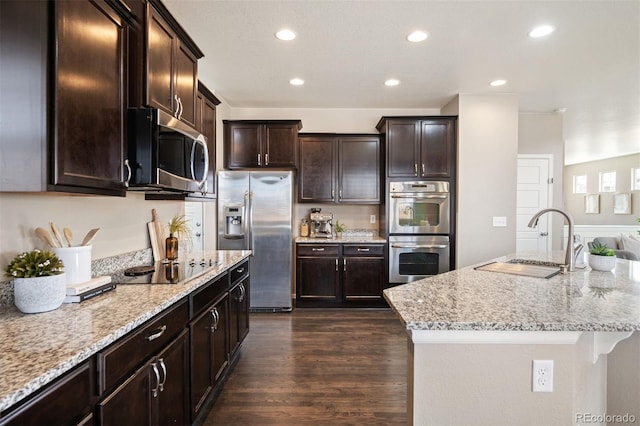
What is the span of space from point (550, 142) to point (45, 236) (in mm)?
5770

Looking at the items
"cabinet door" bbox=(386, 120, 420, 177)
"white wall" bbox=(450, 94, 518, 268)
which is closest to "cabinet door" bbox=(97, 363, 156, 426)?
"cabinet door" bbox=(386, 120, 420, 177)

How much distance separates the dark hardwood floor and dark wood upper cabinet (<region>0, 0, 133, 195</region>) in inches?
65.4

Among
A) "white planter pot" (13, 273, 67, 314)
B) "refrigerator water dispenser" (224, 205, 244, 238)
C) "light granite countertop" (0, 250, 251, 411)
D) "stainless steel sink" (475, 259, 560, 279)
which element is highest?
"refrigerator water dispenser" (224, 205, 244, 238)

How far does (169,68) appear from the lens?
6.68 feet

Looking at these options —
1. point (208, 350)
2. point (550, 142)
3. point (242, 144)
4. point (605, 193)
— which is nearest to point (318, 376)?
point (208, 350)

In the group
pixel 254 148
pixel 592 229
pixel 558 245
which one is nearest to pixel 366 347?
pixel 254 148

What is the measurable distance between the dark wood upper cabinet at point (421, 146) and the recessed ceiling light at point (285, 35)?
183 cm

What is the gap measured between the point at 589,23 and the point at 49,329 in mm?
3722

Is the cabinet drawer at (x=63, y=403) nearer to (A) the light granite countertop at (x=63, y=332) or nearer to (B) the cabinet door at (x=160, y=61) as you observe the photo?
(A) the light granite countertop at (x=63, y=332)

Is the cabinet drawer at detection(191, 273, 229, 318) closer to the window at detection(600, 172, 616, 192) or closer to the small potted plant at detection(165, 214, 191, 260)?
the small potted plant at detection(165, 214, 191, 260)

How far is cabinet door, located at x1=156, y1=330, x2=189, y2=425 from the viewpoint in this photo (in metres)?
1.45

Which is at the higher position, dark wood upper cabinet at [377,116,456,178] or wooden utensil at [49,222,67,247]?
dark wood upper cabinet at [377,116,456,178]

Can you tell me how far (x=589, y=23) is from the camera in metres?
2.45

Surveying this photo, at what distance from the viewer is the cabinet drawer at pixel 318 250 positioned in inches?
163
